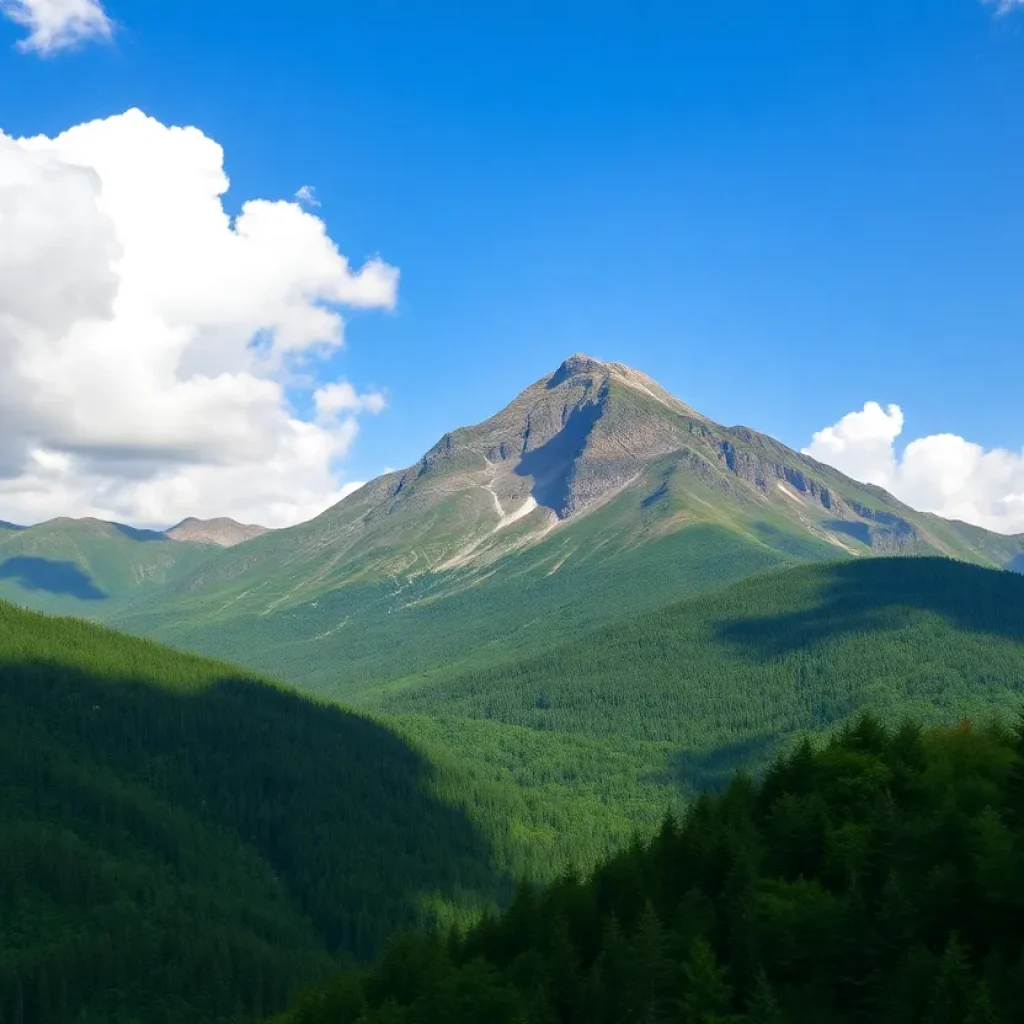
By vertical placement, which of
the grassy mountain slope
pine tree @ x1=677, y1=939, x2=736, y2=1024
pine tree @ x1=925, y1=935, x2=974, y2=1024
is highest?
pine tree @ x1=925, y1=935, x2=974, y2=1024

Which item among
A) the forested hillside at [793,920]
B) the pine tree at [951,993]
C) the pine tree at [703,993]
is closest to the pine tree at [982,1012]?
the forested hillside at [793,920]

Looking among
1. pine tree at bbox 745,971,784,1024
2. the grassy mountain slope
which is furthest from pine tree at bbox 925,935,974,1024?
the grassy mountain slope

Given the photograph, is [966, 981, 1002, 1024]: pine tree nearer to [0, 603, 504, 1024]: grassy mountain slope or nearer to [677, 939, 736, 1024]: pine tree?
[677, 939, 736, 1024]: pine tree

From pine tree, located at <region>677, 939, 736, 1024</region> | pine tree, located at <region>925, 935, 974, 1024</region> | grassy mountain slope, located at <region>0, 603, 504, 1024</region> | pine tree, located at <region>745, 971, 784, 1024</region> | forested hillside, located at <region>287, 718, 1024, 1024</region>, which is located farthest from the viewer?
grassy mountain slope, located at <region>0, 603, 504, 1024</region>

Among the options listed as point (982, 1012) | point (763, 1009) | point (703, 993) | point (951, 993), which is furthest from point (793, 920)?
point (982, 1012)

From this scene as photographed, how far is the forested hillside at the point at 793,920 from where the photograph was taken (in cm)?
4878

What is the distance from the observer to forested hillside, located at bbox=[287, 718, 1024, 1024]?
48.8 meters

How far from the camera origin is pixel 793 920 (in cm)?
5403

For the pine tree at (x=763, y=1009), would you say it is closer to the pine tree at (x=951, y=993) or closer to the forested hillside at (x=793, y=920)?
the forested hillside at (x=793, y=920)

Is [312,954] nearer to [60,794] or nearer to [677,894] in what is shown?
[60,794]

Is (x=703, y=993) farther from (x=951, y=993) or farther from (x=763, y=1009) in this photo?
(x=951, y=993)

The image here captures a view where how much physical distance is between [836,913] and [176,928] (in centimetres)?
13133

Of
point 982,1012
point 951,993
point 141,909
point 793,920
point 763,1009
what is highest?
point 982,1012

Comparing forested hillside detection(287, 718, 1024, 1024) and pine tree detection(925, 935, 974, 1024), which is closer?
pine tree detection(925, 935, 974, 1024)
